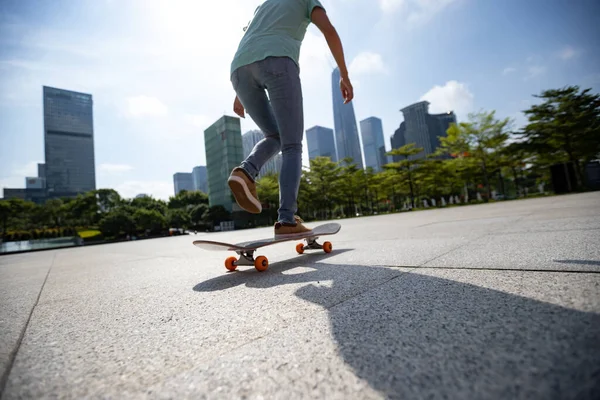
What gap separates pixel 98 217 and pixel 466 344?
5306 cm

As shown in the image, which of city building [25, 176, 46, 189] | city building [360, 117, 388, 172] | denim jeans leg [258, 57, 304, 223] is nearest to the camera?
denim jeans leg [258, 57, 304, 223]

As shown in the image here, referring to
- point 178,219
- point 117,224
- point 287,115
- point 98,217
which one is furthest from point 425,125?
point 287,115

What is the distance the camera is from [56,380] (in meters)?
0.51

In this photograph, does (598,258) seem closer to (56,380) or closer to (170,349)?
(170,349)

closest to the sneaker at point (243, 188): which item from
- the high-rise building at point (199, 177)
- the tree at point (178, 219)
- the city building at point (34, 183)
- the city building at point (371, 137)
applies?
the tree at point (178, 219)

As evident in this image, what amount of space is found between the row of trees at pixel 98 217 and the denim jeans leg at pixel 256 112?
38.1m

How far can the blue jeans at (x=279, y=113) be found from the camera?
1785 mm

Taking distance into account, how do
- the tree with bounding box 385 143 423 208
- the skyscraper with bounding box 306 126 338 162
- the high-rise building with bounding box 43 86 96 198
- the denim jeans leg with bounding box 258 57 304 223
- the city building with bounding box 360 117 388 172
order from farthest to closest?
the city building with bounding box 360 117 388 172 → the skyscraper with bounding box 306 126 338 162 → the high-rise building with bounding box 43 86 96 198 → the tree with bounding box 385 143 423 208 → the denim jeans leg with bounding box 258 57 304 223

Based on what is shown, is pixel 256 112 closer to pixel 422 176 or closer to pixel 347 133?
pixel 422 176

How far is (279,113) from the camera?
71.6 inches

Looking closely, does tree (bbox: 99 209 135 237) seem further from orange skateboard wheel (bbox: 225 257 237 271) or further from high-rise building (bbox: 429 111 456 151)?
high-rise building (bbox: 429 111 456 151)

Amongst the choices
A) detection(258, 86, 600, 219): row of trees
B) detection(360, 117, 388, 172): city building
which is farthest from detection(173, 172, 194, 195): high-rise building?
detection(258, 86, 600, 219): row of trees

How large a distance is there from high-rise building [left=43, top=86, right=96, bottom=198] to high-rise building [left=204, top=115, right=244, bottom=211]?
175 feet

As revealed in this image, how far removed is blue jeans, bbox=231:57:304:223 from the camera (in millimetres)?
1785
